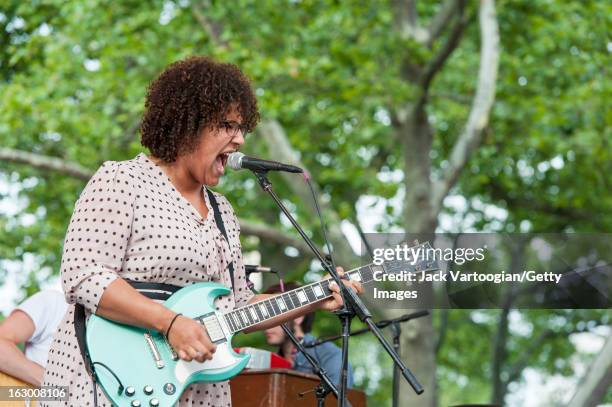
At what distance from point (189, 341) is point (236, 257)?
0.64m

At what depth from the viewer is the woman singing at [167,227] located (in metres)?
3.18

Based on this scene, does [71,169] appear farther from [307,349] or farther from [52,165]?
[307,349]

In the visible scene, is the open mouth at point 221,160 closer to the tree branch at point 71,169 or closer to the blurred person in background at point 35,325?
the blurred person in background at point 35,325

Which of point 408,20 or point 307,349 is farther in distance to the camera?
point 408,20

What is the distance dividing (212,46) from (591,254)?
26.7ft

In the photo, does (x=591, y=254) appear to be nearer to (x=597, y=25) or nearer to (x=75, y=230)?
(x=75, y=230)

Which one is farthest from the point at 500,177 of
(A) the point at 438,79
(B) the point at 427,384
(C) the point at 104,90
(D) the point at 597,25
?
(C) the point at 104,90

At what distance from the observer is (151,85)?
12.1 feet

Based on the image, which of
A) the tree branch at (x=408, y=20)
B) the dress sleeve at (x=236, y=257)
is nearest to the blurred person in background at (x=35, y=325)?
the dress sleeve at (x=236, y=257)

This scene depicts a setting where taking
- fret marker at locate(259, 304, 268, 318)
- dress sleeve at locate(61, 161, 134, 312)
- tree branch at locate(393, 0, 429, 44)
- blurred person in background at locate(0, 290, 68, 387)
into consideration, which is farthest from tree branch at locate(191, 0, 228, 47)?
dress sleeve at locate(61, 161, 134, 312)

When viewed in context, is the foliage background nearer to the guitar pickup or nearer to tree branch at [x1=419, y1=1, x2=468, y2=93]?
tree branch at [x1=419, y1=1, x2=468, y2=93]

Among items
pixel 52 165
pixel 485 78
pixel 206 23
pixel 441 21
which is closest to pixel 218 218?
pixel 485 78

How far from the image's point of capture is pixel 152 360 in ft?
10.7

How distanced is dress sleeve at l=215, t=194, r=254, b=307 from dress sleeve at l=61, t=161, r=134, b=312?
0.49 metres
